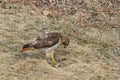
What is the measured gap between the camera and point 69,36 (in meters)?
9.46

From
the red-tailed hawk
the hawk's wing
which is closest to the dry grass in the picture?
the red-tailed hawk

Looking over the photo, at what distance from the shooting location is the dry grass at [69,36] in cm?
761

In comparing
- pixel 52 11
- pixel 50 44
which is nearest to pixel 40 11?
pixel 52 11

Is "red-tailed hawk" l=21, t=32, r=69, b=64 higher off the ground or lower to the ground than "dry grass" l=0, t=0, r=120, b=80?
higher

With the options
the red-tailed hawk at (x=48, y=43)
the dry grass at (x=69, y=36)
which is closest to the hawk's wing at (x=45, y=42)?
the red-tailed hawk at (x=48, y=43)

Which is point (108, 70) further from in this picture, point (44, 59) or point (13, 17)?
point (13, 17)

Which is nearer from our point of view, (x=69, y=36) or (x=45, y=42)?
(x=45, y=42)

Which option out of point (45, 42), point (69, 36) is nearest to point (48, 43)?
point (45, 42)

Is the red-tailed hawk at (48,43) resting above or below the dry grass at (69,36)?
above

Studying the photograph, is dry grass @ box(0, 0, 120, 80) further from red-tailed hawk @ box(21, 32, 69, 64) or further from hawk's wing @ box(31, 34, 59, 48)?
hawk's wing @ box(31, 34, 59, 48)

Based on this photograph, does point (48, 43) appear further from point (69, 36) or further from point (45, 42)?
point (69, 36)

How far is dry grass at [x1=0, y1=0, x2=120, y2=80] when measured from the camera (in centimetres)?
761

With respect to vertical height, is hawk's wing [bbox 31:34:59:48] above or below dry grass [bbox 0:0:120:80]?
above

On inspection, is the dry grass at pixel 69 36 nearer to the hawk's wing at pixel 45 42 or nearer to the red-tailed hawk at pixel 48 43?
the red-tailed hawk at pixel 48 43
